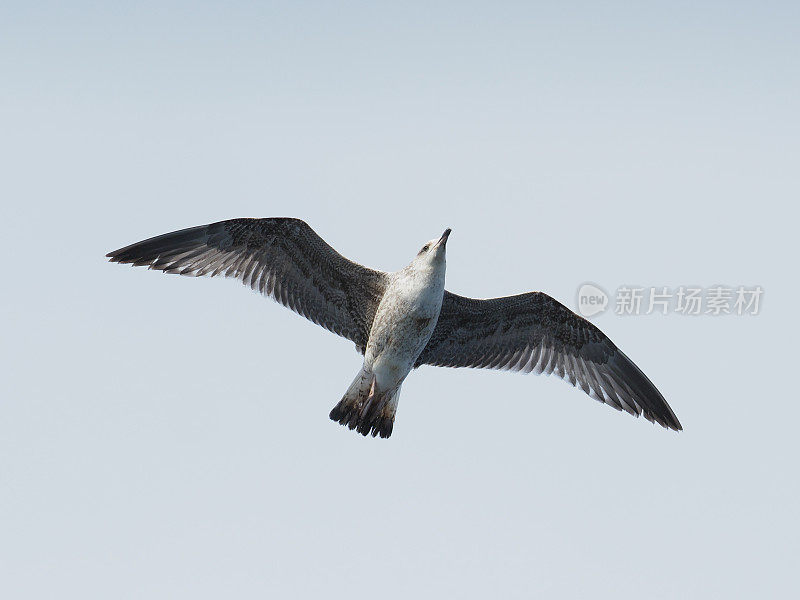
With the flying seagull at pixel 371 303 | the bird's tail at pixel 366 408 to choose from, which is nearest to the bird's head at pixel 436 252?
the flying seagull at pixel 371 303

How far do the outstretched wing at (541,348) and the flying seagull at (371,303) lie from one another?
0.05 feet

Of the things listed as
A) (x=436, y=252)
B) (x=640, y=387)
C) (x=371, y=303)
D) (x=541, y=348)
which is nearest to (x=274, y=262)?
(x=371, y=303)

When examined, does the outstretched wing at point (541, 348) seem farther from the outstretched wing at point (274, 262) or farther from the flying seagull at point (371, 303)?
the outstretched wing at point (274, 262)

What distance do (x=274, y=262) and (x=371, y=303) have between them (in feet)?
4.16

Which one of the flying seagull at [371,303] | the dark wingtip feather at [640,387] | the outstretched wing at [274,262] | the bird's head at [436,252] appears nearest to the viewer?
the bird's head at [436,252]

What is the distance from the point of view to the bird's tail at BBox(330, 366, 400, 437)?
45.8 feet

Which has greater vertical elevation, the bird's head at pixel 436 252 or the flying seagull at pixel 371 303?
the bird's head at pixel 436 252

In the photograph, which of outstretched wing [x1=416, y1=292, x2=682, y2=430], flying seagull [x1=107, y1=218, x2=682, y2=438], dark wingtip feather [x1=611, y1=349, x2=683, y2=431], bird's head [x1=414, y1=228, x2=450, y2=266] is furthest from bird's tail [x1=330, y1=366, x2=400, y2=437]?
dark wingtip feather [x1=611, y1=349, x2=683, y2=431]

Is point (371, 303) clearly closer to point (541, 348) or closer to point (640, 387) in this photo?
point (541, 348)

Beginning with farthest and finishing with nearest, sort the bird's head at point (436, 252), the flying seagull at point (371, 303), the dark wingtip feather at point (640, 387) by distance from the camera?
the dark wingtip feather at point (640, 387) < the flying seagull at point (371, 303) < the bird's head at point (436, 252)

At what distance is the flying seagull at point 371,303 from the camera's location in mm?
13562

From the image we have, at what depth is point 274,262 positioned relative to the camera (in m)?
14.1

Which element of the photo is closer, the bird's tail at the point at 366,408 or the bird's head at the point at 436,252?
the bird's head at the point at 436,252

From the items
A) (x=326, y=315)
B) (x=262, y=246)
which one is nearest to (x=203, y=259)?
(x=262, y=246)
